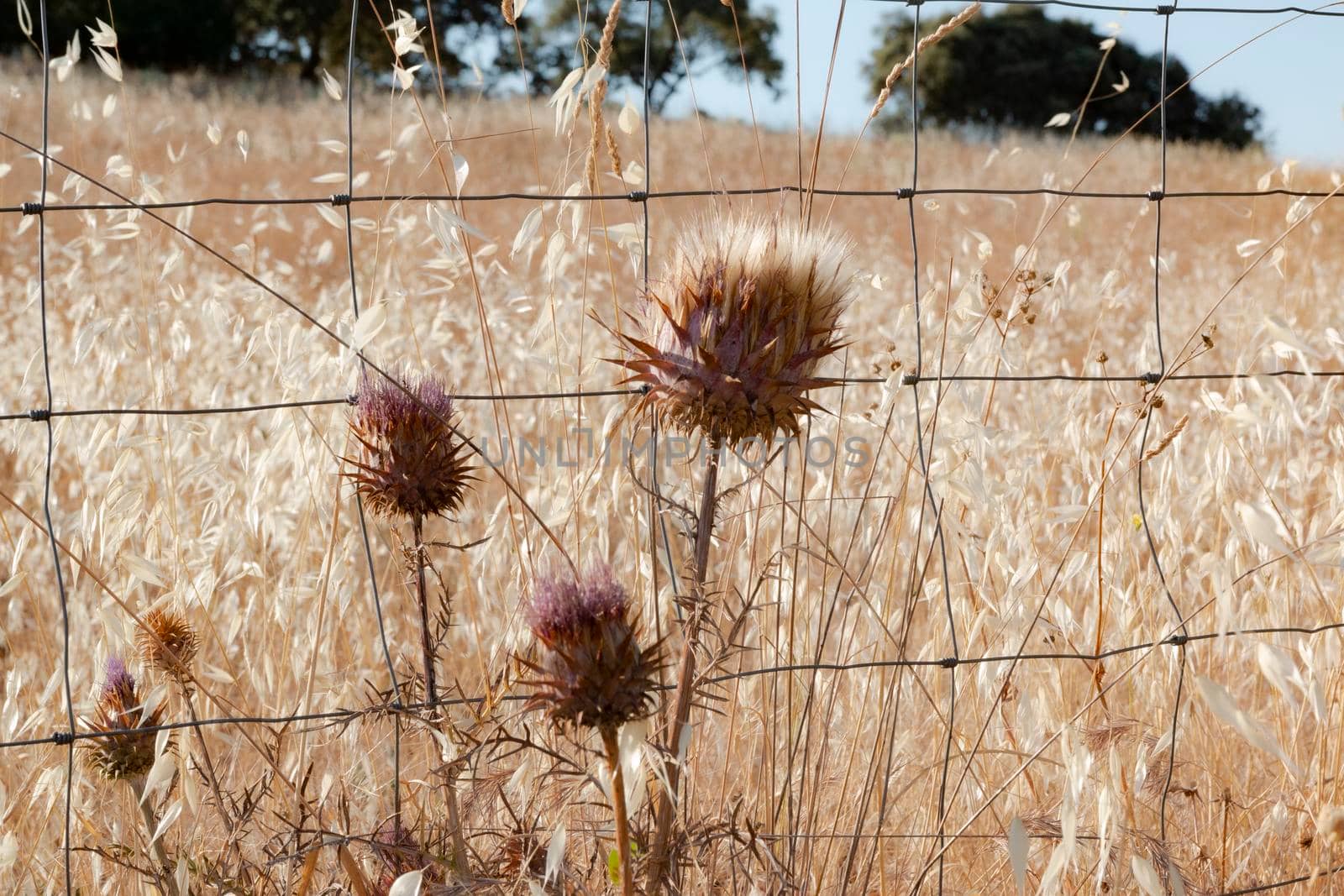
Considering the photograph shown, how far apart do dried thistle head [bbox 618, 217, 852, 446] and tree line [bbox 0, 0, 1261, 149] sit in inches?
988

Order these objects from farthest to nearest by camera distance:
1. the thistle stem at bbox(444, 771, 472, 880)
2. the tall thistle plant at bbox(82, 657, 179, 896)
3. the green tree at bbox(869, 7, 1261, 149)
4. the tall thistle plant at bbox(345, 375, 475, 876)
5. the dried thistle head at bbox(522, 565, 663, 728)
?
the green tree at bbox(869, 7, 1261, 149), the tall thistle plant at bbox(82, 657, 179, 896), the tall thistle plant at bbox(345, 375, 475, 876), the thistle stem at bbox(444, 771, 472, 880), the dried thistle head at bbox(522, 565, 663, 728)

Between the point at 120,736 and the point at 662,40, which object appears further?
the point at 662,40

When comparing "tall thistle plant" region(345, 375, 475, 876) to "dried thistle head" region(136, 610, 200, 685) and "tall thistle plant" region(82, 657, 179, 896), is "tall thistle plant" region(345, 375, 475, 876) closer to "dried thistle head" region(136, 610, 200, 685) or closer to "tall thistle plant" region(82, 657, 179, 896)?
"dried thistle head" region(136, 610, 200, 685)

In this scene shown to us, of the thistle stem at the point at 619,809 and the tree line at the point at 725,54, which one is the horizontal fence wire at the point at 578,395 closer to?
the thistle stem at the point at 619,809

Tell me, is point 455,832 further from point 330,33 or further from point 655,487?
point 330,33

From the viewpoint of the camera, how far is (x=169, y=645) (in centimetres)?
162

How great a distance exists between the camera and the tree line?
25203 millimetres

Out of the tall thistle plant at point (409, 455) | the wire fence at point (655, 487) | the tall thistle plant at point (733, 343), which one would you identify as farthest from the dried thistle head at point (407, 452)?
the tall thistle plant at point (733, 343)

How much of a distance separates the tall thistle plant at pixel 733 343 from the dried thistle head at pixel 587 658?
127mm

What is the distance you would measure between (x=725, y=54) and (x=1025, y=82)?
989cm

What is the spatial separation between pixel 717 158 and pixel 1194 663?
41.4 ft

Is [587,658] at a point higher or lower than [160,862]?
higher

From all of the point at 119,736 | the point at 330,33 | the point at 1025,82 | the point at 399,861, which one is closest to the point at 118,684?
the point at 119,736

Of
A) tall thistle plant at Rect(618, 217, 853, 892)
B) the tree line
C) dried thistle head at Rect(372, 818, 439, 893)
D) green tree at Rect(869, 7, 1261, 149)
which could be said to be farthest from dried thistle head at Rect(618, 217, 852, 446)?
green tree at Rect(869, 7, 1261, 149)
